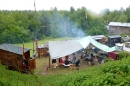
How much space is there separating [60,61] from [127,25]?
89.2 feet

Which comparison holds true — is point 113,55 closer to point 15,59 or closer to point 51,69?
point 51,69

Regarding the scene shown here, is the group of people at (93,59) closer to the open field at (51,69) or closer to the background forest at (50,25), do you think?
the open field at (51,69)

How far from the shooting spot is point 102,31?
37406 mm

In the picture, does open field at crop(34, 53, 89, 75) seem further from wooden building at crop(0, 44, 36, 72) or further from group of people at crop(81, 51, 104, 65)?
wooden building at crop(0, 44, 36, 72)

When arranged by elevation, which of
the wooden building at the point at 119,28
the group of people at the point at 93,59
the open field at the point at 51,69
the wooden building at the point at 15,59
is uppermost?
the wooden building at the point at 119,28

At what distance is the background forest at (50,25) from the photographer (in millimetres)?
34625

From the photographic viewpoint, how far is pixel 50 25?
42750mm

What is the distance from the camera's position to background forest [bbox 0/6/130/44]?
34.6m

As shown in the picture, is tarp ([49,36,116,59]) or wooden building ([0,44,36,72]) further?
tarp ([49,36,116,59])

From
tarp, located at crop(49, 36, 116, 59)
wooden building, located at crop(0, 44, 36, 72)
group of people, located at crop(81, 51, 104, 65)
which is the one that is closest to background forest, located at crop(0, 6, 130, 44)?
tarp, located at crop(49, 36, 116, 59)

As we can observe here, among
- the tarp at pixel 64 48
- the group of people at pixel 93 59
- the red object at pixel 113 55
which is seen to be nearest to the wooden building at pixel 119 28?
the red object at pixel 113 55

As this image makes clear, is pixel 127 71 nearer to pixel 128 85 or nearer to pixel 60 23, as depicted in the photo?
pixel 128 85

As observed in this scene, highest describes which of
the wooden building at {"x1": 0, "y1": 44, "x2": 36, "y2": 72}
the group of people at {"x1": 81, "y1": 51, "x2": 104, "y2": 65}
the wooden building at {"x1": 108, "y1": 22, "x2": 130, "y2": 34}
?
the wooden building at {"x1": 108, "y1": 22, "x2": 130, "y2": 34}

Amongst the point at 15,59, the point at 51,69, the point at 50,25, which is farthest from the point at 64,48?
the point at 50,25
